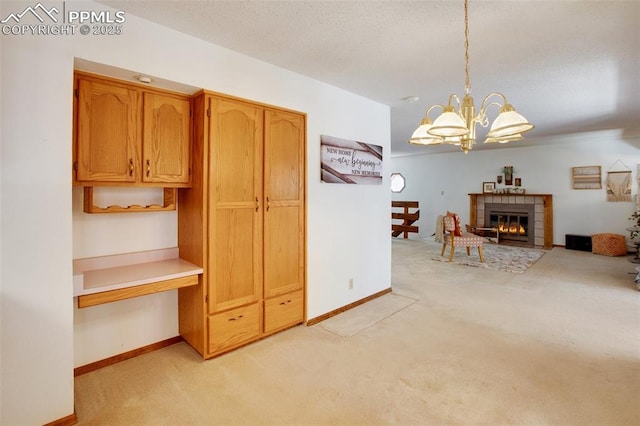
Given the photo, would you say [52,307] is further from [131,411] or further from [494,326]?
[494,326]

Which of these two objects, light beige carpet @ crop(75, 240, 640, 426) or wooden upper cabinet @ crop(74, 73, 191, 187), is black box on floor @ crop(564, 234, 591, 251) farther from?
wooden upper cabinet @ crop(74, 73, 191, 187)

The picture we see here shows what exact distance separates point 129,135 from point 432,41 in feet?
7.68

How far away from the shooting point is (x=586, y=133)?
20.0ft

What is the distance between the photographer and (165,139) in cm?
238

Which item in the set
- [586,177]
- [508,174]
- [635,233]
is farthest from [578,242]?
[508,174]

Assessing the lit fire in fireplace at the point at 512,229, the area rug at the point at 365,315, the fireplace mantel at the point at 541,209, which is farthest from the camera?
the lit fire in fireplace at the point at 512,229

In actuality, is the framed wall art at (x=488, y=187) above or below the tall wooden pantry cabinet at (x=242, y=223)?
above

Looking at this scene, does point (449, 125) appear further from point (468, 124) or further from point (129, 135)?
point (129, 135)

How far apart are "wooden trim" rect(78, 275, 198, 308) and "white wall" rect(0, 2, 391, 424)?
113mm

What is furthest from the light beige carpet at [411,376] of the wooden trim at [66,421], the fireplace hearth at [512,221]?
the fireplace hearth at [512,221]

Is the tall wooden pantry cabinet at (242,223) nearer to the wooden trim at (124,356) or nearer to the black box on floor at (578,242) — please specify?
the wooden trim at (124,356)

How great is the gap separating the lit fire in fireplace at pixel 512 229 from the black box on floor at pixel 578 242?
0.85m

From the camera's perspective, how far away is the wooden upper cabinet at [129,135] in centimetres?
202

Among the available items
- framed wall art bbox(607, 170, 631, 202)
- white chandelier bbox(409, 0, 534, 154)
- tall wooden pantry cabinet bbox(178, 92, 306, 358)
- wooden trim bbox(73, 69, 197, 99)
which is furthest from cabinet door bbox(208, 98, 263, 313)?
framed wall art bbox(607, 170, 631, 202)
